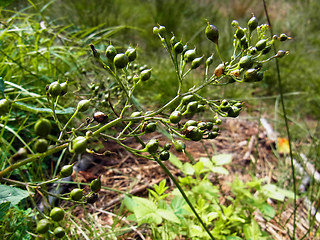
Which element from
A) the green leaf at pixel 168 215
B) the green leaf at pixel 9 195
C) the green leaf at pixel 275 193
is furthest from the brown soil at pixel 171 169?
the green leaf at pixel 9 195

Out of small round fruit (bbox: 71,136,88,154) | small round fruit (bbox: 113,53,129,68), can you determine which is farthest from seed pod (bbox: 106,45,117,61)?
small round fruit (bbox: 71,136,88,154)

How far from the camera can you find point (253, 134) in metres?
3.01

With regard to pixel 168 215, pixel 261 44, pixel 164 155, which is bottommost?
pixel 168 215

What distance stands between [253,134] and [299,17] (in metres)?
5.25

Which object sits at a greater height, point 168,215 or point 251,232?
point 168,215

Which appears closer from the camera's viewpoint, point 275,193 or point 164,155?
point 164,155

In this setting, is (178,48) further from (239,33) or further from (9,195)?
(9,195)

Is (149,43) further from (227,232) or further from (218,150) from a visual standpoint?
(227,232)

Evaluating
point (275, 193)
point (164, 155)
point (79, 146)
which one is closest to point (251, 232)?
point (275, 193)

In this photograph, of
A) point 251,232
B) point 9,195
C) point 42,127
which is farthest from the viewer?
point 251,232

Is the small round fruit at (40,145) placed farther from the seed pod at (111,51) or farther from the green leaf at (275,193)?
the green leaf at (275,193)

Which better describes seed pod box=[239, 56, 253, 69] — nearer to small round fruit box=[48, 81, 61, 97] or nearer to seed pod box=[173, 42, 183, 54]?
seed pod box=[173, 42, 183, 54]

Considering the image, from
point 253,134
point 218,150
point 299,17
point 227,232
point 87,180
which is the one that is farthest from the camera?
point 299,17

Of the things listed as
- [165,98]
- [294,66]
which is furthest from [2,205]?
[294,66]
